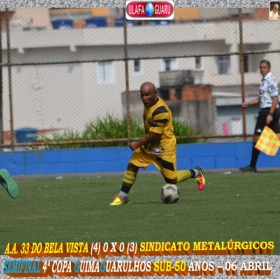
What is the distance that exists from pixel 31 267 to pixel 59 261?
0.27 m

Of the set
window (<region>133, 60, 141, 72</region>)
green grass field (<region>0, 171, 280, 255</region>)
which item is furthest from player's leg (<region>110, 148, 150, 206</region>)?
window (<region>133, 60, 141, 72</region>)

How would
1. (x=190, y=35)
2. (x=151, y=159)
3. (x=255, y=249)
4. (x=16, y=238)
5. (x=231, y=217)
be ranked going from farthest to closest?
(x=190, y=35) → (x=151, y=159) → (x=231, y=217) → (x=16, y=238) → (x=255, y=249)

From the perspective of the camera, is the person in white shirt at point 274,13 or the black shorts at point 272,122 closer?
the black shorts at point 272,122

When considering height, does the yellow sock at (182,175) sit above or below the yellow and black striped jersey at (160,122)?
below

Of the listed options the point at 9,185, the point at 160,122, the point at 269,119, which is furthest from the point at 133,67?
the point at 9,185

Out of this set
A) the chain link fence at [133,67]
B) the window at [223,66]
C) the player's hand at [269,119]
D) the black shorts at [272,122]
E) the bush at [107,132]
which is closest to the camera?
the player's hand at [269,119]

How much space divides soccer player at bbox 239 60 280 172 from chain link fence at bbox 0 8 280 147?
120ft

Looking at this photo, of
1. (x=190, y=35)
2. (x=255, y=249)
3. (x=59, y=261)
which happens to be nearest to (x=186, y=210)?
(x=255, y=249)

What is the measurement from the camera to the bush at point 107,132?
848 inches

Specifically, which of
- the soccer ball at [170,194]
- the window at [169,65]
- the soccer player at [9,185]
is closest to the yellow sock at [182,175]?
the soccer ball at [170,194]

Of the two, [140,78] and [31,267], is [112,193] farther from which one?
[140,78]

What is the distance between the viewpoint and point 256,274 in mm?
7594

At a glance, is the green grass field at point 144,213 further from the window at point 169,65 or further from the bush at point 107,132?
the window at point 169,65

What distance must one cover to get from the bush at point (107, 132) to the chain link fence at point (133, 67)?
32.9 metres
